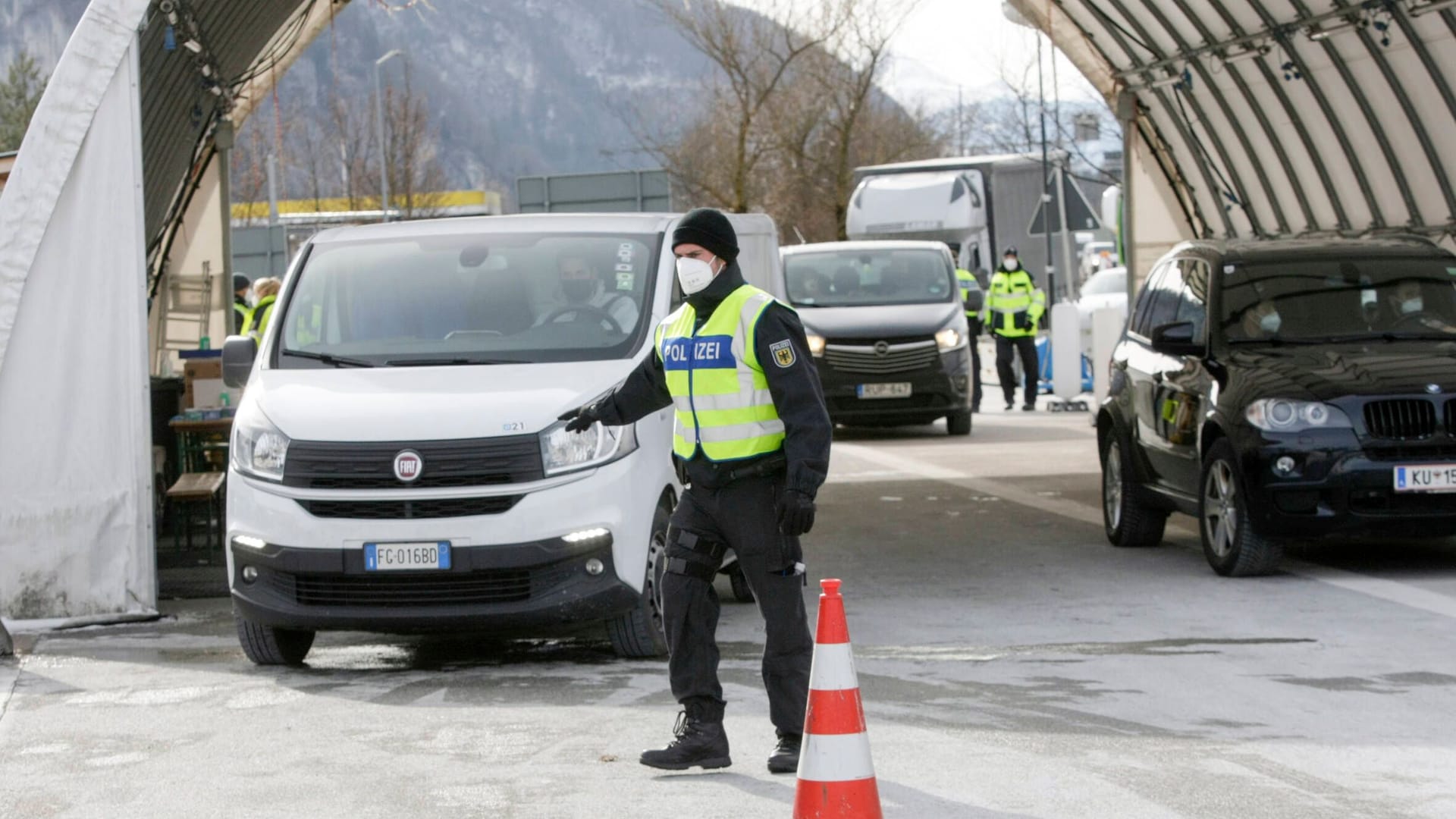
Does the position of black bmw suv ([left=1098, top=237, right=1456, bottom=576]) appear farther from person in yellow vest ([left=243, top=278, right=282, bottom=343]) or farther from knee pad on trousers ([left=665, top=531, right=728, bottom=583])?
person in yellow vest ([left=243, top=278, right=282, bottom=343])

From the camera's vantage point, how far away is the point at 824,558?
41.0 ft

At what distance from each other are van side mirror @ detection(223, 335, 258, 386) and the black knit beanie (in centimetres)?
328

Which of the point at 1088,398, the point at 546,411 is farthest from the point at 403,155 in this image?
the point at 546,411

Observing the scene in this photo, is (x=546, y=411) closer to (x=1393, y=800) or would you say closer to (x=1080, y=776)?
(x=1080, y=776)

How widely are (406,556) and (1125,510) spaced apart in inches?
216

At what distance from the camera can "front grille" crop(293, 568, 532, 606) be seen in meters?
8.39

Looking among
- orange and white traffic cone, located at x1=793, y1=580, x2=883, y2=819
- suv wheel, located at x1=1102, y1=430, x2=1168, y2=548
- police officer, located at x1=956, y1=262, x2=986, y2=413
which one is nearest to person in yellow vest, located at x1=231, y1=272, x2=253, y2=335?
police officer, located at x1=956, y1=262, x2=986, y2=413

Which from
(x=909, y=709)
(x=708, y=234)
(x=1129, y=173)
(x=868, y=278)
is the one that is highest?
(x=1129, y=173)

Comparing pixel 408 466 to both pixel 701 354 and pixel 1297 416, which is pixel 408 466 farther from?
pixel 1297 416

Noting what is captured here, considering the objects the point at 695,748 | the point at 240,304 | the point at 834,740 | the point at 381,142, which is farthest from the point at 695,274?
the point at 381,142

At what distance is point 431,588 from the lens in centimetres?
841

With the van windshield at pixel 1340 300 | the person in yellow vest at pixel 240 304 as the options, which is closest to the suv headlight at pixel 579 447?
the van windshield at pixel 1340 300

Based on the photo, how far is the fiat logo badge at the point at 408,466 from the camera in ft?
27.3

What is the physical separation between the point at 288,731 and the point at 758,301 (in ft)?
7.63
